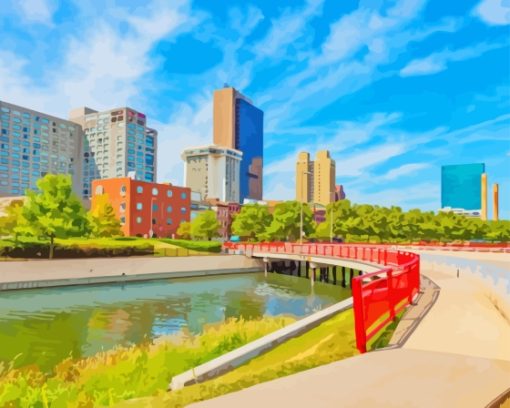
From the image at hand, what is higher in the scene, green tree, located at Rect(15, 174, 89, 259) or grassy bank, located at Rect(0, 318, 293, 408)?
green tree, located at Rect(15, 174, 89, 259)

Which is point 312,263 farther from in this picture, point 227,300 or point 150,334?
point 150,334

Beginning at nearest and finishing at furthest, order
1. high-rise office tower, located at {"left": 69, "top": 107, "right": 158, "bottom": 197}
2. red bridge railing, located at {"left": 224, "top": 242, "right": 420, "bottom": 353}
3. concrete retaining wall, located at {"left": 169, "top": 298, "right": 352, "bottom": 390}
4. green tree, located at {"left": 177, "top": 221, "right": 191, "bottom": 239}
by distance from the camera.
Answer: concrete retaining wall, located at {"left": 169, "top": 298, "right": 352, "bottom": 390}, red bridge railing, located at {"left": 224, "top": 242, "right": 420, "bottom": 353}, green tree, located at {"left": 177, "top": 221, "right": 191, "bottom": 239}, high-rise office tower, located at {"left": 69, "top": 107, "right": 158, "bottom": 197}

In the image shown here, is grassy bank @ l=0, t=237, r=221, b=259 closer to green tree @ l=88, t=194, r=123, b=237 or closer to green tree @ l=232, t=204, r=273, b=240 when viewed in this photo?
green tree @ l=88, t=194, r=123, b=237

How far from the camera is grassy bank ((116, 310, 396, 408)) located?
5652 millimetres

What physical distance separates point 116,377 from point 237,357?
275 cm

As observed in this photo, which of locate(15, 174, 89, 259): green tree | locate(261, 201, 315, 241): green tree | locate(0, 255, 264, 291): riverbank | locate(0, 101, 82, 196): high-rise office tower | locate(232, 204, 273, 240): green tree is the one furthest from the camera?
locate(0, 101, 82, 196): high-rise office tower

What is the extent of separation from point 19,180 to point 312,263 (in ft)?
512

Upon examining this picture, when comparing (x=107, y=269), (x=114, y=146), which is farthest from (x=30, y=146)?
(x=107, y=269)

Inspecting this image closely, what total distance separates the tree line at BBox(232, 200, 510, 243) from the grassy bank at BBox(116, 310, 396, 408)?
→ 74.2 meters

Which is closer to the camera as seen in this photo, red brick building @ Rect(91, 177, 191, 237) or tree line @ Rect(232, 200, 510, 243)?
tree line @ Rect(232, 200, 510, 243)

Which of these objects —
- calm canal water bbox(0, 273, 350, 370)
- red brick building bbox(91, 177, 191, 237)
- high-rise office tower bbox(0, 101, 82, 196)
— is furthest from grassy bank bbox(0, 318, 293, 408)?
high-rise office tower bbox(0, 101, 82, 196)

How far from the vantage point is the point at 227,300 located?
3316cm

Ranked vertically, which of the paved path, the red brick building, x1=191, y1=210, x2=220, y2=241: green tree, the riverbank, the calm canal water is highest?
the red brick building

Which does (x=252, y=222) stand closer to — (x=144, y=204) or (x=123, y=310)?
(x=144, y=204)
